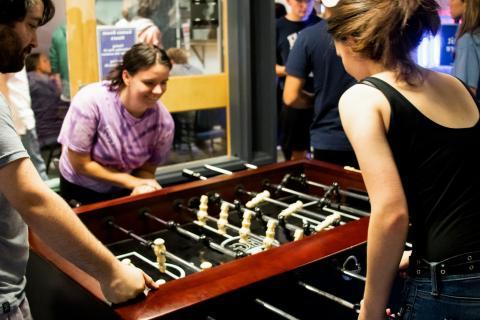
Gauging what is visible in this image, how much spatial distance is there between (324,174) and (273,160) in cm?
149

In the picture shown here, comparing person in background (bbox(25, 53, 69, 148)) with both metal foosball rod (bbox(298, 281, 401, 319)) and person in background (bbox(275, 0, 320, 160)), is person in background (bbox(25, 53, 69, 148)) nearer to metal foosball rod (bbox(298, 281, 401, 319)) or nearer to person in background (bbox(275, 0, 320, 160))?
person in background (bbox(275, 0, 320, 160))

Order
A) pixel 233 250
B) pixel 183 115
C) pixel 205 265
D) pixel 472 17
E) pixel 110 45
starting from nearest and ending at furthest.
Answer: pixel 205 265 < pixel 233 250 < pixel 472 17 < pixel 110 45 < pixel 183 115

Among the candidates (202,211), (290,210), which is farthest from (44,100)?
(290,210)

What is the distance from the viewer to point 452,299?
1418 millimetres

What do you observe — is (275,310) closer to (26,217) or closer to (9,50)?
(26,217)

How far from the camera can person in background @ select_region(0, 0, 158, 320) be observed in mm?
1267

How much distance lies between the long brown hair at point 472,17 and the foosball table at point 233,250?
1.40 m

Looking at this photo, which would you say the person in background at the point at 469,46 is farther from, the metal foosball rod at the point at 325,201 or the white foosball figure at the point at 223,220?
the white foosball figure at the point at 223,220

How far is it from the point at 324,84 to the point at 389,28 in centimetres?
182

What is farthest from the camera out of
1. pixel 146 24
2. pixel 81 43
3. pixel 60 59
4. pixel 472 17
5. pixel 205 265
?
pixel 146 24

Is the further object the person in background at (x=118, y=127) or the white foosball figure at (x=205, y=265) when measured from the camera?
the person in background at (x=118, y=127)

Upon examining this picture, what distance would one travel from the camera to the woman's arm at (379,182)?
52.3 inches

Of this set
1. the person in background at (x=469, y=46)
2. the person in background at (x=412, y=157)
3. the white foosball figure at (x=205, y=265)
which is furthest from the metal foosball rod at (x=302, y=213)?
the person in background at (x=469, y=46)

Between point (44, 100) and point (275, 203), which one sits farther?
point (44, 100)
